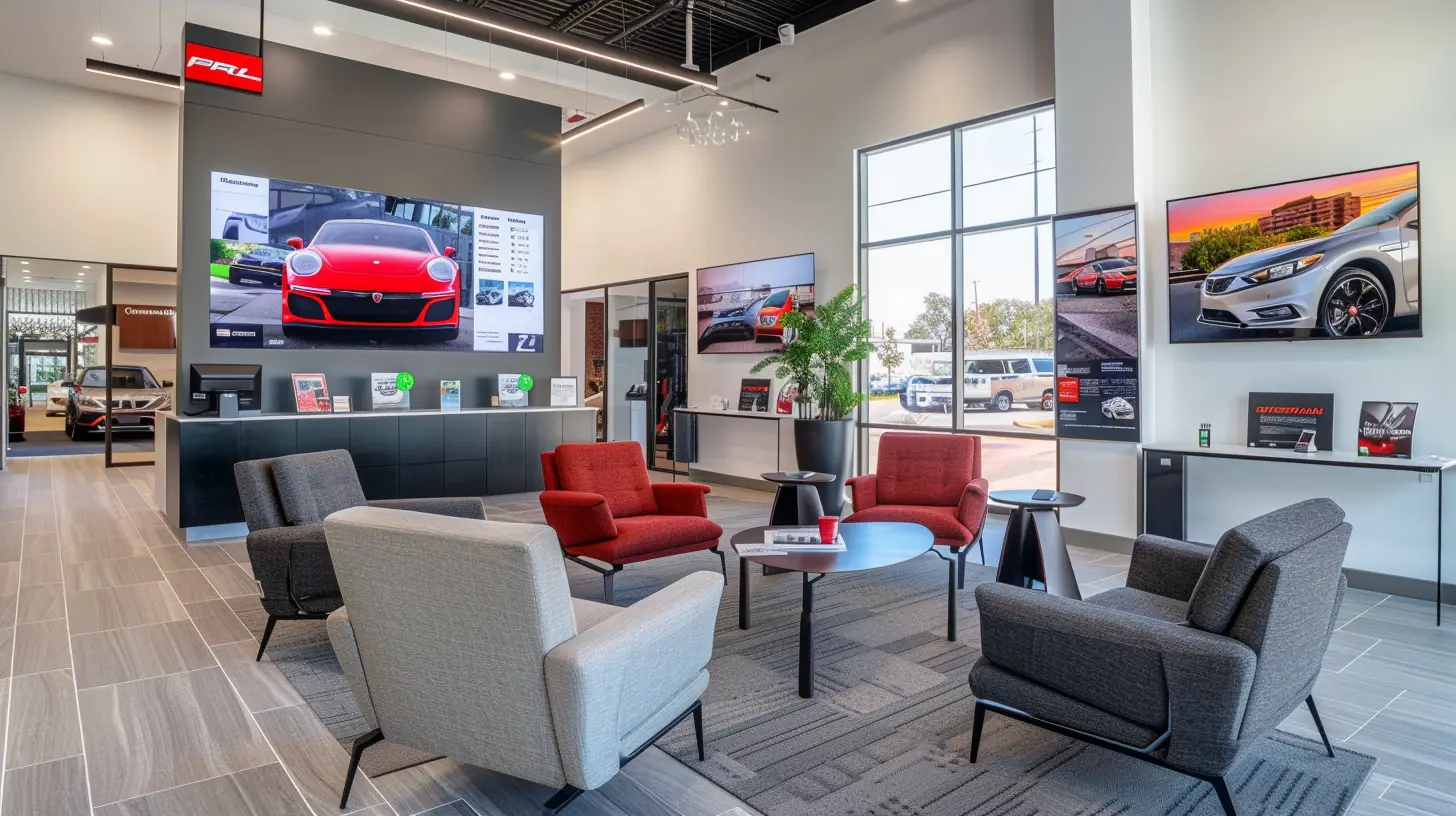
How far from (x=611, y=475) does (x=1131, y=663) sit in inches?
129

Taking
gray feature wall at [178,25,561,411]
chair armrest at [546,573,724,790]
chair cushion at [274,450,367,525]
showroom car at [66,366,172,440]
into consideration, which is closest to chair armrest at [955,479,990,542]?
chair armrest at [546,573,724,790]

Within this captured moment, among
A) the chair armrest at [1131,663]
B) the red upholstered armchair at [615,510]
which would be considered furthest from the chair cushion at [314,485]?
the chair armrest at [1131,663]

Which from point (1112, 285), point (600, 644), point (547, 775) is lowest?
point (547, 775)

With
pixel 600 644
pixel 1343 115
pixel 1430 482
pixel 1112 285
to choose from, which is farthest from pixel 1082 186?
pixel 600 644

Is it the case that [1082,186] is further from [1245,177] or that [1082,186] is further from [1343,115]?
[1343,115]

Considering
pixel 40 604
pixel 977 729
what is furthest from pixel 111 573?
pixel 977 729

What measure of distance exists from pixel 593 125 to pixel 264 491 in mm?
6360

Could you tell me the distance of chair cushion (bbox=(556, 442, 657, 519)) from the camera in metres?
4.78

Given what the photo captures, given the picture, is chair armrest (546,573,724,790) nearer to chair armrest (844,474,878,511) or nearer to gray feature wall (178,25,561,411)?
chair armrest (844,474,878,511)

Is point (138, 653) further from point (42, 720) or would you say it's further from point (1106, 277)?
point (1106, 277)

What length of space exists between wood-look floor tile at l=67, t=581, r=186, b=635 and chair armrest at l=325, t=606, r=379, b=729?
2509mm

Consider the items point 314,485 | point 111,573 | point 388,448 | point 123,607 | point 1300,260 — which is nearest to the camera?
point 314,485

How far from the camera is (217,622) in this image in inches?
162

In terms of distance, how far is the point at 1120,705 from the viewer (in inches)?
87.8
